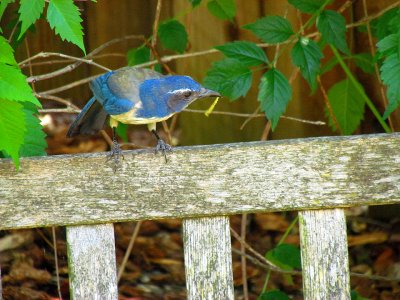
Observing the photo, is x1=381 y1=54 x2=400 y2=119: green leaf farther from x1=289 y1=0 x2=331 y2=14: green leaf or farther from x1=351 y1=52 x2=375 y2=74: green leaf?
x1=351 y1=52 x2=375 y2=74: green leaf

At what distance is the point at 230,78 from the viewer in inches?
121

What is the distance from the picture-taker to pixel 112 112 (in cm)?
304

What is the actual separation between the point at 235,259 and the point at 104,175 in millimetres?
2387

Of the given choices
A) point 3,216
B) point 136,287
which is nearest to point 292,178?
point 3,216

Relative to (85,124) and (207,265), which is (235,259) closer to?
(85,124)

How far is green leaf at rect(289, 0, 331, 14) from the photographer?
126 inches

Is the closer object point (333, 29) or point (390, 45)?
point (390, 45)

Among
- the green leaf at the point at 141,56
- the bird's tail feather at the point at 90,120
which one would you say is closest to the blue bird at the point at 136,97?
the bird's tail feather at the point at 90,120

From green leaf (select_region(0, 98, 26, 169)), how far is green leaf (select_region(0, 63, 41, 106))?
5 cm

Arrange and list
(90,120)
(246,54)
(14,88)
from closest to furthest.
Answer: (14,88) → (246,54) → (90,120)

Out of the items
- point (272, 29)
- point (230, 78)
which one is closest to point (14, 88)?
point (230, 78)

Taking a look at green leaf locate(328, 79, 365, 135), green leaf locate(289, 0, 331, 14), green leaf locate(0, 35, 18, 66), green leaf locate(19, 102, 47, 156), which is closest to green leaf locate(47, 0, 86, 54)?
green leaf locate(0, 35, 18, 66)

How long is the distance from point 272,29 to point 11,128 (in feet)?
4.13

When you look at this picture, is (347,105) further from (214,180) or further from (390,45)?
(214,180)
